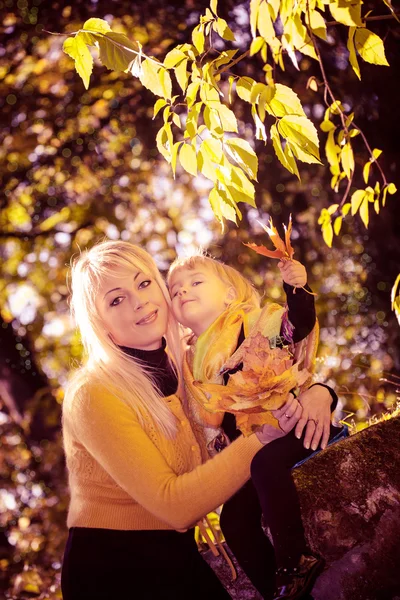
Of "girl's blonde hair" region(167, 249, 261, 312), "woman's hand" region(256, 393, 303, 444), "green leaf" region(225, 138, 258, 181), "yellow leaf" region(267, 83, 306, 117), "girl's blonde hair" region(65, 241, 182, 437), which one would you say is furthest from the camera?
"girl's blonde hair" region(167, 249, 261, 312)

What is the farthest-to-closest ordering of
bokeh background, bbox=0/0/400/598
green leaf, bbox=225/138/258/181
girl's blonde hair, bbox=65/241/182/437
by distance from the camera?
bokeh background, bbox=0/0/400/598
girl's blonde hair, bbox=65/241/182/437
green leaf, bbox=225/138/258/181

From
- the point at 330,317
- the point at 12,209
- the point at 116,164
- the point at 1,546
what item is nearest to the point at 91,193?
the point at 116,164

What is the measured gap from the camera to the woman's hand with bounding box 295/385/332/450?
Result: 2357mm

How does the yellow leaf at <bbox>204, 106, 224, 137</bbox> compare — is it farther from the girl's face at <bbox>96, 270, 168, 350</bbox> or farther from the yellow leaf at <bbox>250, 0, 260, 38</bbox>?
the girl's face at <bbox>96, 270, 168, 350</bbox>

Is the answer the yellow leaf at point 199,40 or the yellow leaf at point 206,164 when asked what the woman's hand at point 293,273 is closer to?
the yellow leaf at point 206,164

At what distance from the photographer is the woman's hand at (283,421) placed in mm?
2221

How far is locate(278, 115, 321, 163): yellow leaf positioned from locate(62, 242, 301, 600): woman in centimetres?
89

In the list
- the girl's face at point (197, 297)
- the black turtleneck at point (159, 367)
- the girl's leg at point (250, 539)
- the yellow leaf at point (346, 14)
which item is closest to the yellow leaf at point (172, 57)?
the yellow leaf at point (346, 14)

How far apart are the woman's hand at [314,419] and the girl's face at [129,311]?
2.33 ft

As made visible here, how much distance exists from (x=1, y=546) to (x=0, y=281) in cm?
422

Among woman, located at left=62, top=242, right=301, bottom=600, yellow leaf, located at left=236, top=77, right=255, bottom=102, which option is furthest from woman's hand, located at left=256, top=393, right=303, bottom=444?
yellow leaf, located at left=236, top=77, right=255, bottom=102

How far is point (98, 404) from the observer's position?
2.40 meters

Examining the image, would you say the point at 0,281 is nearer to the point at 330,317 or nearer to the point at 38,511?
the point at 38,511

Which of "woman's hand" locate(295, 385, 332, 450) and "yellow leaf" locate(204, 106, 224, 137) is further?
"woman's hand" locate(295, 385, 332, 450)
